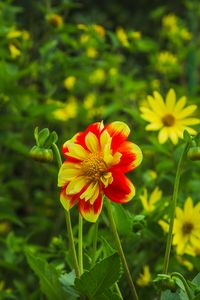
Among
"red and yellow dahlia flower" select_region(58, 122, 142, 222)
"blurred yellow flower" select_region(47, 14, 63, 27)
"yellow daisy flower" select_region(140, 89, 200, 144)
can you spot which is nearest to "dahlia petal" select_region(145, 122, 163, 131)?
"yellow daisy flower" select_region(140, 89, 200, 144)

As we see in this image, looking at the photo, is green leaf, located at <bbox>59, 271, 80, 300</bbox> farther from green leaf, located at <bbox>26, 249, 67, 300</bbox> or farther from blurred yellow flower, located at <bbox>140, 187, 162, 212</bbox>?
blurred yellow flower, located at <bbox>140, 187, 162, 212</bbox>

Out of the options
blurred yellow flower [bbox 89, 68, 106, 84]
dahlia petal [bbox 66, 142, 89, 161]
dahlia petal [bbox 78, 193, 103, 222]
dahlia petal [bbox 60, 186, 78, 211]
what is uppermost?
blurred yellow flower [bbox 89, 68, 106, 84]

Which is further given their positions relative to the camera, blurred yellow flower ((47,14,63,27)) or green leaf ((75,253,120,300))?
blurred yellow flower ((47,14,63,27))

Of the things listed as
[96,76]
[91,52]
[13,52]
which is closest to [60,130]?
[96,76]

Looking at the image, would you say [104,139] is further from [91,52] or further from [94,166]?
[91,52]

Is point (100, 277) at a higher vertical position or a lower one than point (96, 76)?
lower

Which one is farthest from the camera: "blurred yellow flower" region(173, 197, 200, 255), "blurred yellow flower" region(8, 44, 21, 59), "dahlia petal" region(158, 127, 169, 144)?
"blurred yellow flower" region(8, 44, 21, 59)

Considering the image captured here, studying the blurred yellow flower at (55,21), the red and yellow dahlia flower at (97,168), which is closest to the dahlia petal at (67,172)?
the red and yellow dahlia flower at (97,168)

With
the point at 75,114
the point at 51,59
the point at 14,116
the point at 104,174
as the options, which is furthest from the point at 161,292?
the point at 75,114
